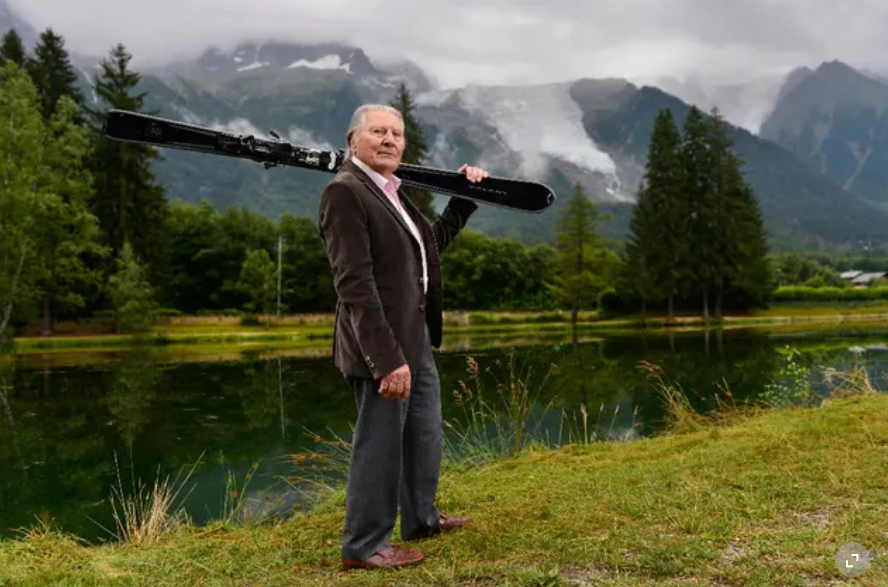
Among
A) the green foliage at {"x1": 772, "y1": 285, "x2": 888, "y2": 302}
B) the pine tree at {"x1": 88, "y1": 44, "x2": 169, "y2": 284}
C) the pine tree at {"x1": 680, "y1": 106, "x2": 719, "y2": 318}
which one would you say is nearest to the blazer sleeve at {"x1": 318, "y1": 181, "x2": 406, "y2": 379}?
the pine tree at {"x1": 88, "y1": 44, "x2": 169, "y2": 284}

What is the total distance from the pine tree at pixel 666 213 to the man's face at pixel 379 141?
1933 inches

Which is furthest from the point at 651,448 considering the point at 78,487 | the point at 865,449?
the point at 78,487

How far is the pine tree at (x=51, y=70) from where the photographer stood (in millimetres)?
42781

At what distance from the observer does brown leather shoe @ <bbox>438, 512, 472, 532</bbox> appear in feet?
12.3

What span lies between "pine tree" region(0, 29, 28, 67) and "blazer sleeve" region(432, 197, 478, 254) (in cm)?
4609

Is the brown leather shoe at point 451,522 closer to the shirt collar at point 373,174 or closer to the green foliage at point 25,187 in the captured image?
the shirt collar at point 373,174

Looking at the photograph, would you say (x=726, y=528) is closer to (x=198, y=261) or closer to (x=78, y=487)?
(x=78, y=487)

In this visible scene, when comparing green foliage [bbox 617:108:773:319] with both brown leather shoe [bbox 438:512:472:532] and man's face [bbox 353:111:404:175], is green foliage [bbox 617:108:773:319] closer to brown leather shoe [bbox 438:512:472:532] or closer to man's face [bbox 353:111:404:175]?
brown leather shoe [bbox 438:512:472:532]

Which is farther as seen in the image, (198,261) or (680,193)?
(198,261)

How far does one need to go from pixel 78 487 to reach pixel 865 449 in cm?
891

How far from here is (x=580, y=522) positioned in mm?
3615

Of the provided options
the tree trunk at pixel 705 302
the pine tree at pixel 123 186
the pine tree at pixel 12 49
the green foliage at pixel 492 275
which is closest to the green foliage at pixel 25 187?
the pine tree at pixel 123 186

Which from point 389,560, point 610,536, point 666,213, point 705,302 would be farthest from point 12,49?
point 610,536

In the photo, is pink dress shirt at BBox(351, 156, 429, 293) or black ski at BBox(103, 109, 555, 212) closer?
pink dress shirt at BBox(351, 156, 429, 293)
